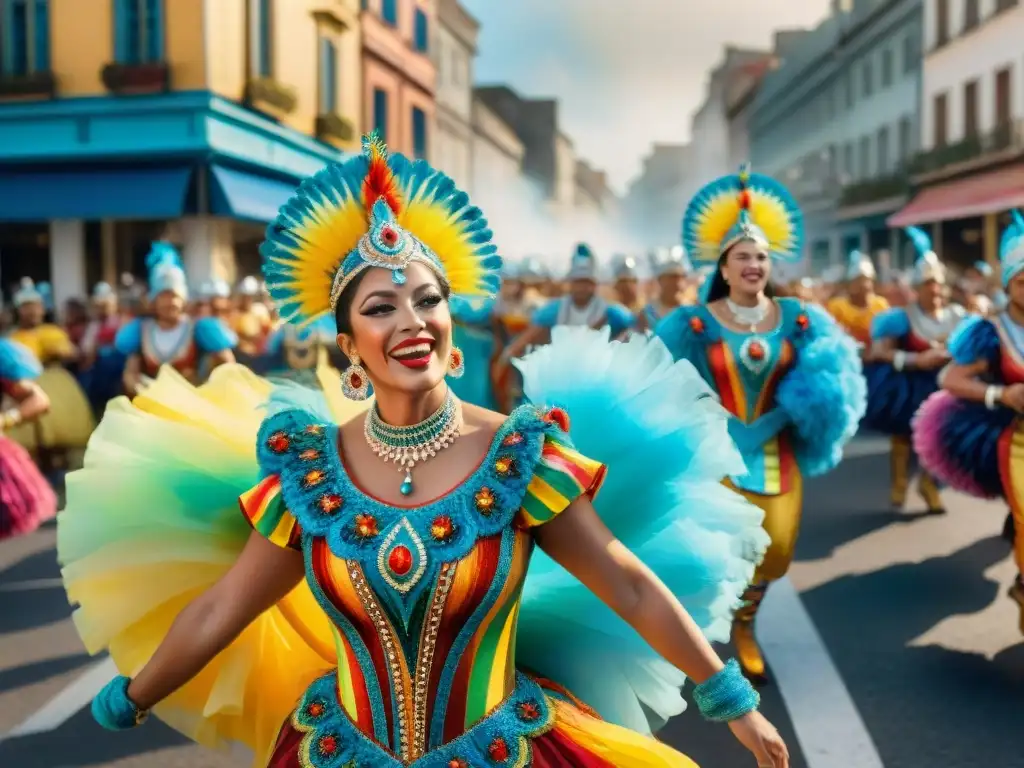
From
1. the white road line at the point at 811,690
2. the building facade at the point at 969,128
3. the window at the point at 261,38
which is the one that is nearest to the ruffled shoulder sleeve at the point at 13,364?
the white road line at the point at 811,690

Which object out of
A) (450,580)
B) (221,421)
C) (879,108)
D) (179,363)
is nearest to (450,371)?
(450,580)

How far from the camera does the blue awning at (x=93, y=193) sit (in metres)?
19.9

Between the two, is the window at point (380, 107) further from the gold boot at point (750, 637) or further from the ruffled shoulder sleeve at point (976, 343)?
the gold boot at point (750, 637)

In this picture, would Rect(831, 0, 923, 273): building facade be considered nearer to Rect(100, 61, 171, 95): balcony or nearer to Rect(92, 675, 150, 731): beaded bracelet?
Rect(100, 61, 171, 95): balcony

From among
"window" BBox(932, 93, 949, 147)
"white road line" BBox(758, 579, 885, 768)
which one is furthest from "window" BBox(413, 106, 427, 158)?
"white road line" BBox(758, 579, 885, 768)

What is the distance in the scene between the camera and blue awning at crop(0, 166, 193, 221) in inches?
782

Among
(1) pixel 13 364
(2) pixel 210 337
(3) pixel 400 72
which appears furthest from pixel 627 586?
(3) pixel 400 72

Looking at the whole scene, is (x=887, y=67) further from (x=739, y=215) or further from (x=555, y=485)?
(x=555, y=485)

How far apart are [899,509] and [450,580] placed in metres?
7.87

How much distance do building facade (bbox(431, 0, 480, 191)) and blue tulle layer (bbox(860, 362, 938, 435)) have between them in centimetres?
3100

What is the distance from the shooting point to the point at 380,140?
8.48ft

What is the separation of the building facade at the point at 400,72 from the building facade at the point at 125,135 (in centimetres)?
786

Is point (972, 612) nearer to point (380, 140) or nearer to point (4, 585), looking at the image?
point (380, 140)

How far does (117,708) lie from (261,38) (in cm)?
2176
